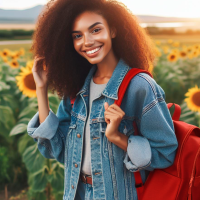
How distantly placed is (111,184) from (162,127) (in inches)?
14.3

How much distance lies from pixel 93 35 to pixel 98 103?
1.07 feet

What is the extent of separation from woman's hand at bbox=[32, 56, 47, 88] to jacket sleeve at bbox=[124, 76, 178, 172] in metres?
0.57

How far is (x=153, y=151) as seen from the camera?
128 cm

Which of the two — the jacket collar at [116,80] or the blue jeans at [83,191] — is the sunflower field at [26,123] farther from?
the blue jeans at [83,191]

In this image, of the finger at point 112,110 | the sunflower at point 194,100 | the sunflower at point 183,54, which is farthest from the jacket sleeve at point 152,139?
the sunflower at point 183,54

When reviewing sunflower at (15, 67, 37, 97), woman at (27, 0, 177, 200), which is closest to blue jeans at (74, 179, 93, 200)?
woman at (27, 0, 177, 200)

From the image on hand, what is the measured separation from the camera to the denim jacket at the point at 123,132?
125 centimetres

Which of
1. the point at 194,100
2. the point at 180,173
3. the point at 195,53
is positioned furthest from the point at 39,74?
the point at 195,53

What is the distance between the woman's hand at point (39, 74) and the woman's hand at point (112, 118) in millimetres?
453

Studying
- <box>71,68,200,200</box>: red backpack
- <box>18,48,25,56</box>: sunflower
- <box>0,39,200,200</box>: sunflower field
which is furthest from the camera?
<box>18,48,25,56</box>: sunflower

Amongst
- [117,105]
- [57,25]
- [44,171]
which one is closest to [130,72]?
[117,105]

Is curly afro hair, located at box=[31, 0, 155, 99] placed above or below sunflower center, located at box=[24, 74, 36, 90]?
above

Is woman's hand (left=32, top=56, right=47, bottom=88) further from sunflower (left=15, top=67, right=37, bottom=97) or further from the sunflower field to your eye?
sunflower (left=15, top=67, right=37, bottom=97)

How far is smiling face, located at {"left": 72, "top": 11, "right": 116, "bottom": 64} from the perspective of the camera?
1354 mm
